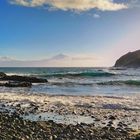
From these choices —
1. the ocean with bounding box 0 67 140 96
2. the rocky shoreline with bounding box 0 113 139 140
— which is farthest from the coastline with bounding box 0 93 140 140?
the ocean with bounding box 0 67 140 96

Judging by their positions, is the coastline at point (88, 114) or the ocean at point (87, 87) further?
the ocean at point (87, 87)

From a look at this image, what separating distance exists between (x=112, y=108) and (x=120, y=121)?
15.6ft

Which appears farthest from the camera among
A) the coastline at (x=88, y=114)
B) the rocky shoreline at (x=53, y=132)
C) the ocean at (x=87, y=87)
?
the ocean at (x=87, y=87)

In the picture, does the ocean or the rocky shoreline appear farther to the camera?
the ocean

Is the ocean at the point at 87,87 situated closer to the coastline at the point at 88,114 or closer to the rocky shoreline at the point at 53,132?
the coastline at the point at 88,114

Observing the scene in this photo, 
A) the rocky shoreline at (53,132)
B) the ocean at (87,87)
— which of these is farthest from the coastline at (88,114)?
the ocean at (87,87)

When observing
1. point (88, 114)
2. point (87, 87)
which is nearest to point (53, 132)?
point (88, 114)

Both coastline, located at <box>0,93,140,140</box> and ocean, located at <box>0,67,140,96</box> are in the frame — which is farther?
ocean, located at <box>0,67,140,96</box>

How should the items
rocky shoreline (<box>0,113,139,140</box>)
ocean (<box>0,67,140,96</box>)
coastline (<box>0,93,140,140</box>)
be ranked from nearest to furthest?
rocky shoreline (<box>0,113,139,140</box>)
coastline (<box>0,93,140,140</box>)
ocean (<box>0,67,140,96</box>)

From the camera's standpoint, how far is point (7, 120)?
14.4 metres

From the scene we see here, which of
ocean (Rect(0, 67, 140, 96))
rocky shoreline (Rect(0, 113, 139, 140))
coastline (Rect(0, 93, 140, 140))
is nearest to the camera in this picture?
rocky shoreline (Rect(0, 113, 139, 140))

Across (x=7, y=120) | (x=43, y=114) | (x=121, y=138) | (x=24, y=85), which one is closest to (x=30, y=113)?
(x=43, y=114)

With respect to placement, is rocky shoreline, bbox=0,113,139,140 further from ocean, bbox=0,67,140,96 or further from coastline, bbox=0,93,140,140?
ocean, bbox=0,67,140,96

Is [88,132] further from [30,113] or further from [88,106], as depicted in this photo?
[88,106]
